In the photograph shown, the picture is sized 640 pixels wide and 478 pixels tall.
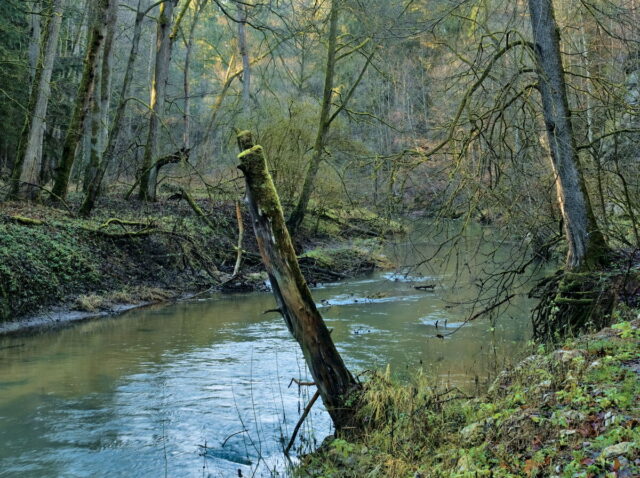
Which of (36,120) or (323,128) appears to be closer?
(36,120)

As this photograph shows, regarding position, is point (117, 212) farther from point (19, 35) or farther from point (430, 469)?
point (430, 469)

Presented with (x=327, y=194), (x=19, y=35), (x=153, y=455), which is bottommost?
(x=153, y=455)

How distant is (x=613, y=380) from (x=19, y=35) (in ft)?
69.1

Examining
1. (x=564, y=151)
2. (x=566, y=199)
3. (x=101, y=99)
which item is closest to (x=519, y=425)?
(x=566, y=199)

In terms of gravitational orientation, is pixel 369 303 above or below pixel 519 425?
above

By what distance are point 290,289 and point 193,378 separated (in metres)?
3.61

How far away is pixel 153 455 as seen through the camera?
21.5ft

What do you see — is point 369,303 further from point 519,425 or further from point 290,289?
point 519,425

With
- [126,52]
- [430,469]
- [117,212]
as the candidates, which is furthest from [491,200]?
[126,52]

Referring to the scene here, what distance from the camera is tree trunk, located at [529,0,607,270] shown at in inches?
340

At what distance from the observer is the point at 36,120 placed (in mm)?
15750

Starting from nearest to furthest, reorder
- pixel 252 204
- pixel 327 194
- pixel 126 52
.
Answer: pixel 252 204 < pixel 327 194 < pixel 126 52

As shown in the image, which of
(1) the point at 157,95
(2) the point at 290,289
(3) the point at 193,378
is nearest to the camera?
(2) the point at 290,289

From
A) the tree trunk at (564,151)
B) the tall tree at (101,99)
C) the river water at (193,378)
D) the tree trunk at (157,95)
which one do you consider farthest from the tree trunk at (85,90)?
the tree trunk at (564,151)
